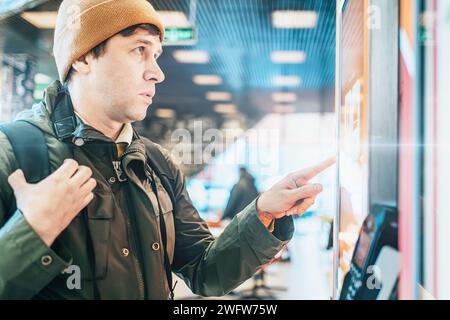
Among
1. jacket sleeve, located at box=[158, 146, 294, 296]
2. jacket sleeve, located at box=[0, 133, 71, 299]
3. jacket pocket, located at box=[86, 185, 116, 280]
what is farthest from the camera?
jacket sleeve, located at box=[158, 146, 294, 296]

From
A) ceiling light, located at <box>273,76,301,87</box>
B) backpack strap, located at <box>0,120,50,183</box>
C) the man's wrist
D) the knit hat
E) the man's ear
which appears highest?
the knit hat

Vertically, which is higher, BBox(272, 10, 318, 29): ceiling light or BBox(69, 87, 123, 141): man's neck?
BBox(272, 10, 318, 29): ceiling light

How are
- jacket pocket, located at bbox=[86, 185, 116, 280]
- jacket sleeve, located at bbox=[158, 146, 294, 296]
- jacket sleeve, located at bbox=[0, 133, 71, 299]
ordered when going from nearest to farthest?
jacket sleeve, located at bbox=[0, 133, 71, 299] < jacket pocket, located at bbox=[86, 185, 116, 280] < jacket sleeve, located at bbox=[158, 146, 294, 296]

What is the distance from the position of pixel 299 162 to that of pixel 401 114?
354mm

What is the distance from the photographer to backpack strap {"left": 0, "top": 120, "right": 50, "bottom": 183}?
1377mm

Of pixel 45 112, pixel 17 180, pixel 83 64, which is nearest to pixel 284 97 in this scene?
pixel 83 64

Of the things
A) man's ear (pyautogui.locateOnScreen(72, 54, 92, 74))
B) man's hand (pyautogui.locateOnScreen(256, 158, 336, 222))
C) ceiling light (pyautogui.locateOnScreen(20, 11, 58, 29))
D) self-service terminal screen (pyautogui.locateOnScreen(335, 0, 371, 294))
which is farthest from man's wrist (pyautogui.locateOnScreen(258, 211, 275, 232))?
ceiling light (pyautogui.locateOnScreen(20, 11, 58, 29))

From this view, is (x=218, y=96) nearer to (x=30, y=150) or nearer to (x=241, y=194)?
(x=241, y=194)

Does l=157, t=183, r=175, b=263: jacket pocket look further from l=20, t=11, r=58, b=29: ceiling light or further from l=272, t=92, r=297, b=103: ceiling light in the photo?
l=20, t=11, r=58, b=29: ceiling light

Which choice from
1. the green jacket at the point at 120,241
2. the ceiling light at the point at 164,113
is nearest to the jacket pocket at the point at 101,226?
the green jacket at the point at 120,241

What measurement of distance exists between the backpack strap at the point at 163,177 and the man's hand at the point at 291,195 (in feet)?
0.95

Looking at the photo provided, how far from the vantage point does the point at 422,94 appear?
126cm

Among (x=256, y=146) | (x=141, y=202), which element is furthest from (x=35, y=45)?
(x=256, y=146)

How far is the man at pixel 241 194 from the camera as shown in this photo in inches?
60.0
